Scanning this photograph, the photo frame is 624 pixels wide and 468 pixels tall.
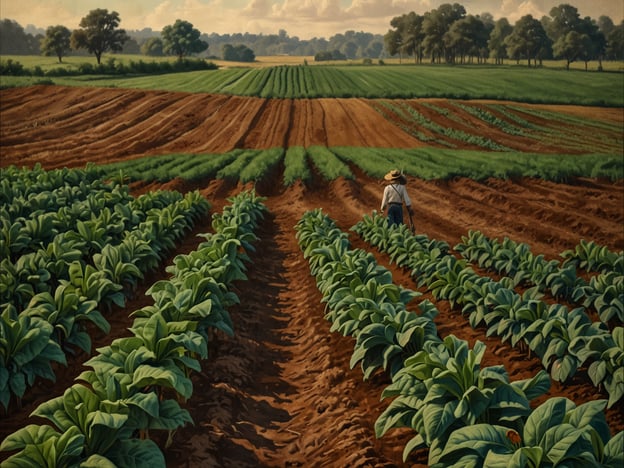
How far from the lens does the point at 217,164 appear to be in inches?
956

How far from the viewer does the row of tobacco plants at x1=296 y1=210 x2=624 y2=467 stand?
3701mm

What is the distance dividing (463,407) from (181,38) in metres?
69.1

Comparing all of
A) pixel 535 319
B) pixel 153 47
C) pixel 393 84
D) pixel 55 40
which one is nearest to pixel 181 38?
pixel 55 40

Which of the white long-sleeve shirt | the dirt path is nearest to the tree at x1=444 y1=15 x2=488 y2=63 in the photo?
the dirt path

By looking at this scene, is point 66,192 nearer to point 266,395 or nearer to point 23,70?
point 266,395

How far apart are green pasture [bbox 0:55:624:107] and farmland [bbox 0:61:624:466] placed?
2.70 metres

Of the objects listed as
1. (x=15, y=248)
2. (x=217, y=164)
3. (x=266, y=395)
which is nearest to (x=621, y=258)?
(x=266, y=395)

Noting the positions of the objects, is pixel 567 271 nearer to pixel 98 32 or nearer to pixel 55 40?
pixel 98 32

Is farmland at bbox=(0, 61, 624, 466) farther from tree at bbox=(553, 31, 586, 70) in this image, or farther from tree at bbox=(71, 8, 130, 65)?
tree at bbox=(553, 31, 586, 70)

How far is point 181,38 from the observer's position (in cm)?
6638

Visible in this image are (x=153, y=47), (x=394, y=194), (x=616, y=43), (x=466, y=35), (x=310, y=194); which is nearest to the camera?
(x=394, y=194)

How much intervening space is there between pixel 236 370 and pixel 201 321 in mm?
883

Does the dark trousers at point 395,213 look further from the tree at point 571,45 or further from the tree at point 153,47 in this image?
the tree at point 153,47

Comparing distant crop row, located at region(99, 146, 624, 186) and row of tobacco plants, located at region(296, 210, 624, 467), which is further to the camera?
distant crop row, located at region(99, 146, 624, 186)
